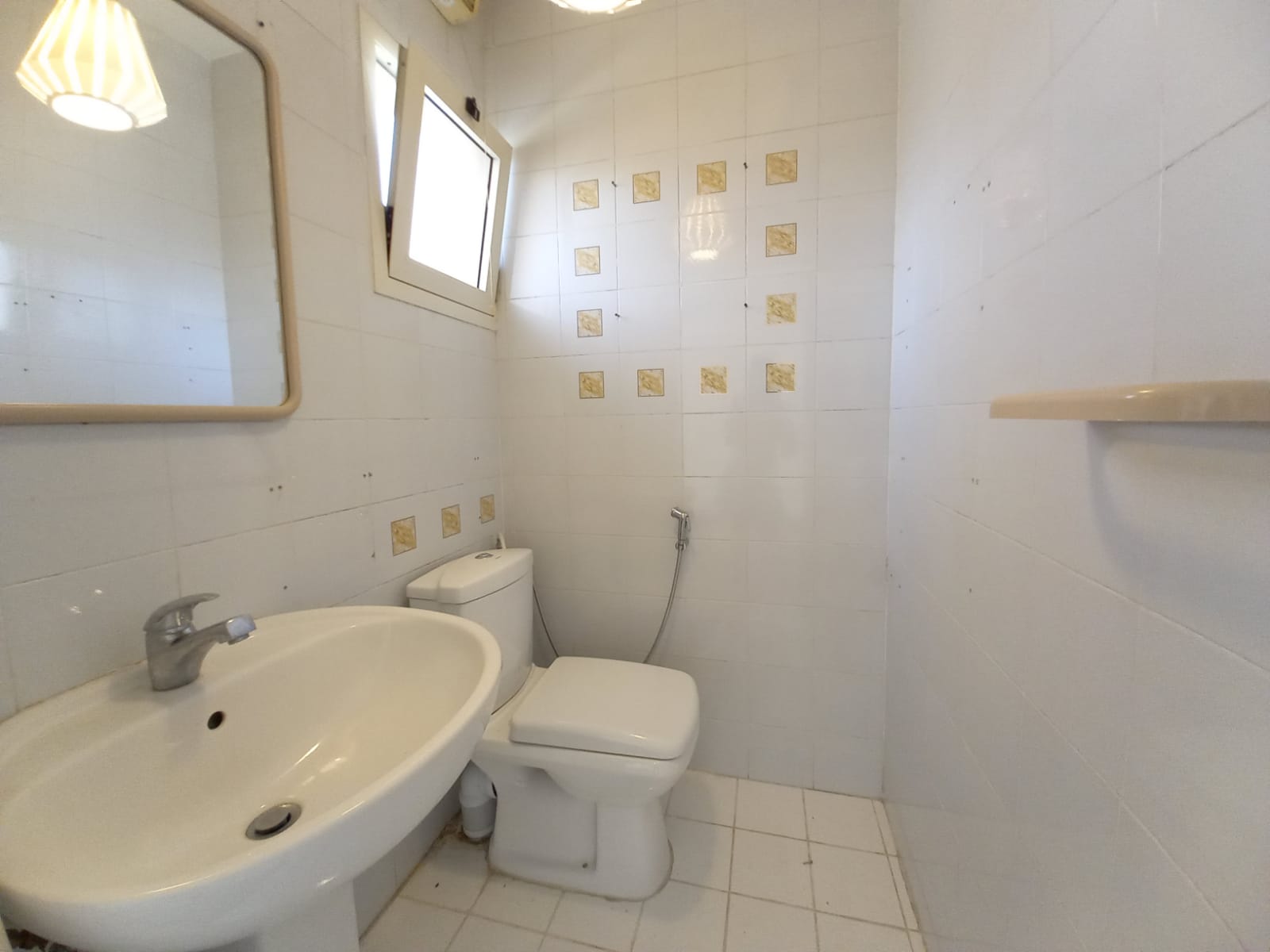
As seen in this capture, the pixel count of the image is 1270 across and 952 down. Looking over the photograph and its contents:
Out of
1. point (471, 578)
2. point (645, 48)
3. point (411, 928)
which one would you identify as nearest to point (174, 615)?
point (471, 578)

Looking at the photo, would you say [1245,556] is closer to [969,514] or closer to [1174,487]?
[1174,487]

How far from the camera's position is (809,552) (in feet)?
4.84

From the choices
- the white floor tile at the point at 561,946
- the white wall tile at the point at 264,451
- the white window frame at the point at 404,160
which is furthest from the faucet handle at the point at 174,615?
the white floor tile at the point at 561,946

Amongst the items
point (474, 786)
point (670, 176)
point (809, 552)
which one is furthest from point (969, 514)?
point (474, 786)

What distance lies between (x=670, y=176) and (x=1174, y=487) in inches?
57.3

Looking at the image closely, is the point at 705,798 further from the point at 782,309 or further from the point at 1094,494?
the point at 782,309

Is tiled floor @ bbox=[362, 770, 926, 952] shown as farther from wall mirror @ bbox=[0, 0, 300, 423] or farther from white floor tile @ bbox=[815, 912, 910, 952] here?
wall mirror @ bbox=[0, 0, 300, 423]

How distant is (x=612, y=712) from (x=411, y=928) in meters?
0.70

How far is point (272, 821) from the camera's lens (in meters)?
0.67

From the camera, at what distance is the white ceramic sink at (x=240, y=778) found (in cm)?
40

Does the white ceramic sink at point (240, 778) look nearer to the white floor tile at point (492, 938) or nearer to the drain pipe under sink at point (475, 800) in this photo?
the white floor tile at point (492, 938)

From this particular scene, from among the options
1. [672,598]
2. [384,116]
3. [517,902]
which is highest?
[384,116]

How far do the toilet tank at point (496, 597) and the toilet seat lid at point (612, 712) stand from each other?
4.3 inches

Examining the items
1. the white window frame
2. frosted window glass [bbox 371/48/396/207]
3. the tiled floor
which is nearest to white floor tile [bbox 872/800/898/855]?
the tiled floor
